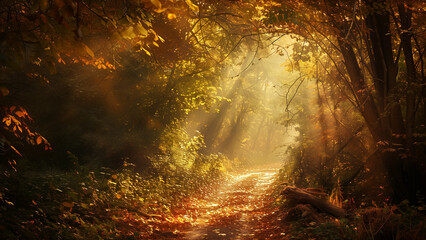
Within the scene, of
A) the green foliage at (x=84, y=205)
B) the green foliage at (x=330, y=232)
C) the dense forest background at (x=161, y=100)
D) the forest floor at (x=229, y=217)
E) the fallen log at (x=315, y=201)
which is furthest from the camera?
the forest floor at (x=229, y=217)

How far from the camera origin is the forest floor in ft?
23.6

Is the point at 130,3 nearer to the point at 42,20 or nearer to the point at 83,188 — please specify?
the point at 42,20

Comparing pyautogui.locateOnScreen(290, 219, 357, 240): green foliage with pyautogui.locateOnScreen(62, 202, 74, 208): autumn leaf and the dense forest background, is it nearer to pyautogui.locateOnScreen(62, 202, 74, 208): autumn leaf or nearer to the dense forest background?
the dense forest background

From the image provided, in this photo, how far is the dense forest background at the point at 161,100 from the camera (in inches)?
172

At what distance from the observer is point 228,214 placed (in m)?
9.71

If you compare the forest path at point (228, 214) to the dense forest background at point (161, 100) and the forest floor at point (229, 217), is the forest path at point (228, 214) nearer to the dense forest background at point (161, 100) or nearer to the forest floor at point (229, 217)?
the forest floor at point (229, 217)

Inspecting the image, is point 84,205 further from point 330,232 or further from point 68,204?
point 330,232

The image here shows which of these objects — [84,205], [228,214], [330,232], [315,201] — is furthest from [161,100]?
[330,232]

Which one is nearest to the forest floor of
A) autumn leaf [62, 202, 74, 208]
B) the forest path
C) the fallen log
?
the forest path

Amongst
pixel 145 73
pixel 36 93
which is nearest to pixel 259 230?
pixel 145 73

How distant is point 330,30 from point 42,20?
6.52 metres

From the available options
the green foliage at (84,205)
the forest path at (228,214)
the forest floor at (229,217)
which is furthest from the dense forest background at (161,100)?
the forest path at (228,214)

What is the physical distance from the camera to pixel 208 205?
1153 centimetres

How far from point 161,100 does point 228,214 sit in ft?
20.1
